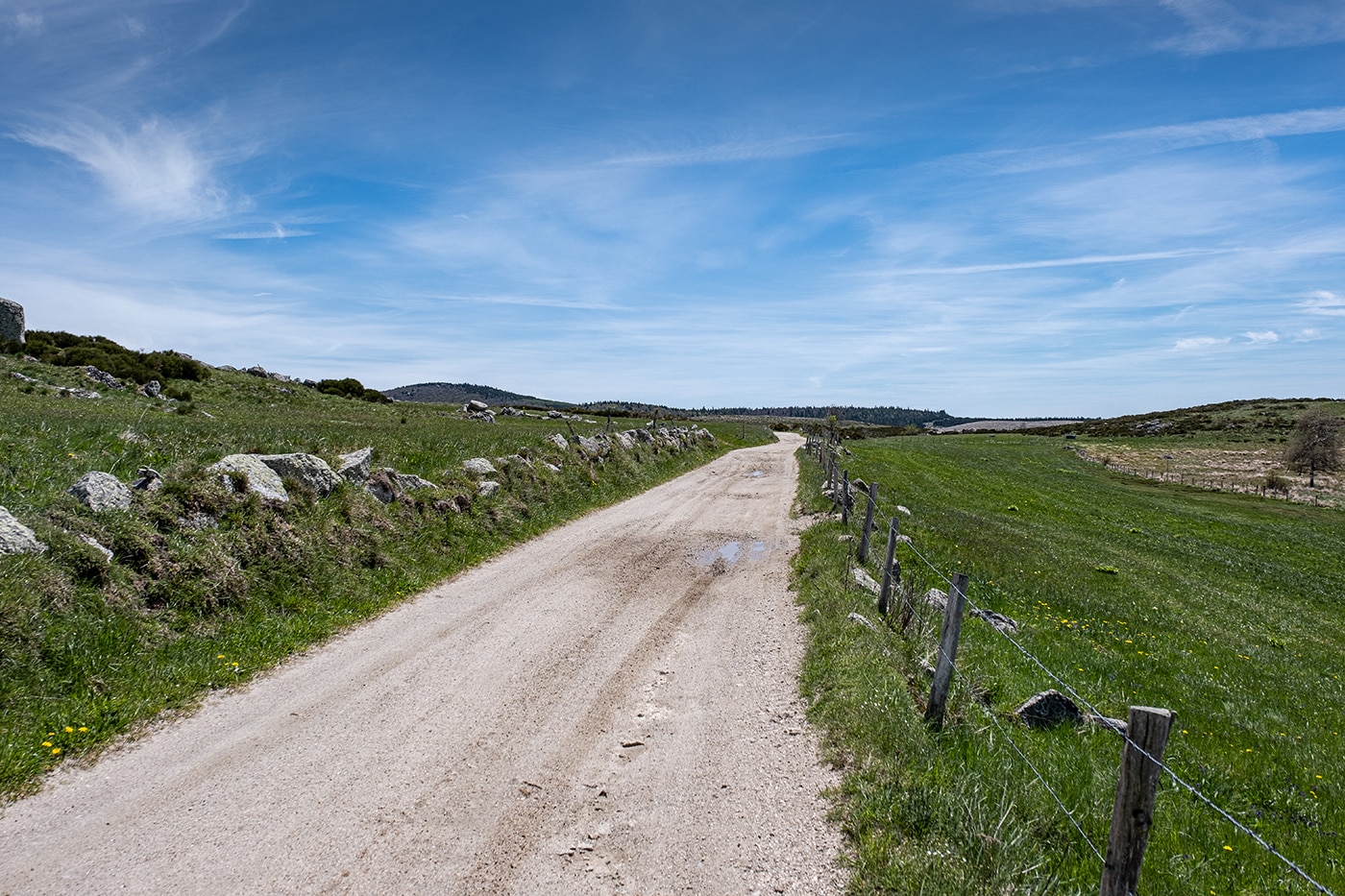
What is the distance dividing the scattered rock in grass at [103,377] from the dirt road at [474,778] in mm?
33927

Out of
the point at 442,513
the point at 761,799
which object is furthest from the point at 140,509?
the point at 761,799

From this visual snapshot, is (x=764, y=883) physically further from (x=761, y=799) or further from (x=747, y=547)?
(x=747, y=547)

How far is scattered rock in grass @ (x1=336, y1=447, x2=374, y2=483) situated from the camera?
15.2 metres

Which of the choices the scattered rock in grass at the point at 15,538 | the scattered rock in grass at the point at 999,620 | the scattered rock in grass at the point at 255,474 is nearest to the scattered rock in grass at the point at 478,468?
the scattered rock in grass at the point at 255,474

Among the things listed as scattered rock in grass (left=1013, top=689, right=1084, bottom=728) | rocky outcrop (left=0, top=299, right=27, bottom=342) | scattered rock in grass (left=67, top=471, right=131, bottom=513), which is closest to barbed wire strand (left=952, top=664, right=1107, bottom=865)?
scattered rock in grass (left=1013, top=689, right=1084, bottom=728)

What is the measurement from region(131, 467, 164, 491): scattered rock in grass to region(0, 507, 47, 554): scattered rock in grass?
7.11 ft

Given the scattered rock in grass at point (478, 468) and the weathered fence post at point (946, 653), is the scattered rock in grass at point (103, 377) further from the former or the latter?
the weathered fence post at point (946, 653)

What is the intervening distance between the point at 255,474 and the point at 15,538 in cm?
424

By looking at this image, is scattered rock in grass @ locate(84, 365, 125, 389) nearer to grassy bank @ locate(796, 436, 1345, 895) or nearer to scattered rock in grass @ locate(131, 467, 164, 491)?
scattered rock in grass @ locate(131, 467, 164, 491)

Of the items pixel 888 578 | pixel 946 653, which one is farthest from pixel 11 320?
pixel 946 653

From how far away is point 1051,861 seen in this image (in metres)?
5.45

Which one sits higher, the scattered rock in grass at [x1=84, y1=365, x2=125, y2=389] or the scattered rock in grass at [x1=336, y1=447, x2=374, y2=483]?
the scattered rock in grass at [x1=84, y1=365, x2=125, y2=389]

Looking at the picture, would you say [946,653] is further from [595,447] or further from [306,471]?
[595,447]

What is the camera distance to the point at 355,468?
1542 cm
